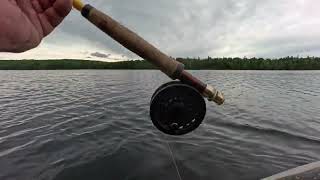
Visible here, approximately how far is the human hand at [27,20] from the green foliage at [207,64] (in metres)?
122

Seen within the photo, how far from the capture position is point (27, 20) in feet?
7.56

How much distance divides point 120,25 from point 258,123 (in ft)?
55.1

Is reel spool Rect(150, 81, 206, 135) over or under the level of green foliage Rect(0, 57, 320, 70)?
over

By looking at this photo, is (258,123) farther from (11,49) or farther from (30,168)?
(11,49)

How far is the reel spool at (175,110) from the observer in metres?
4.37

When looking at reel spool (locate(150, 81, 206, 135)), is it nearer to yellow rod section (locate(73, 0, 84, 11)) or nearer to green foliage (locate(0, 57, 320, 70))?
yellow rod section (locate(73, 0, 84, 11))

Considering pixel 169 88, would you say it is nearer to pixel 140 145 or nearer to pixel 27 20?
pixel 27 20

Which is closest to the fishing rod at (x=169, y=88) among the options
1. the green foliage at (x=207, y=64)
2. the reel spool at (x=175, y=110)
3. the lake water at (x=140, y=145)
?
the reel spool at (x=175, y=110)

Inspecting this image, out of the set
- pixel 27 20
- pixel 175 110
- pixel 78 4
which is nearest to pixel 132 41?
pixel 78 4

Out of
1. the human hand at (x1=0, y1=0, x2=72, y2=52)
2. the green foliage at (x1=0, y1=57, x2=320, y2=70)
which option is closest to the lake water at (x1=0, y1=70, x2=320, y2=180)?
the human hand at (x1=0, y1=0, x2=72, y2=52)

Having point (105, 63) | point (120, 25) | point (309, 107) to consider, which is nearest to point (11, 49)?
point (120, 25)

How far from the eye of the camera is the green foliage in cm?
14838

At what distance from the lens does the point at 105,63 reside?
608ft

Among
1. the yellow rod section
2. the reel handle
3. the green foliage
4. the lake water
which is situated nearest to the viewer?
the yellow rod section
